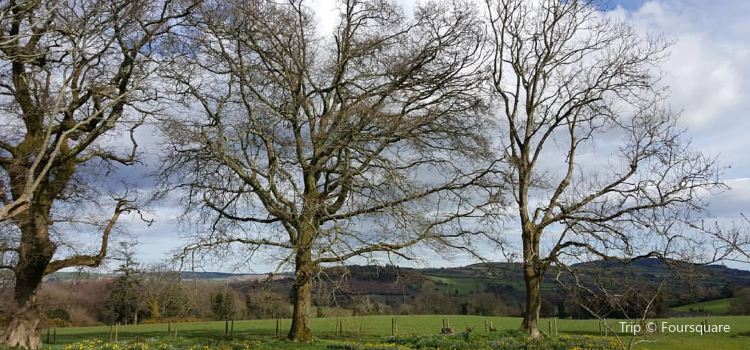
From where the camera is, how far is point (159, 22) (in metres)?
16.8

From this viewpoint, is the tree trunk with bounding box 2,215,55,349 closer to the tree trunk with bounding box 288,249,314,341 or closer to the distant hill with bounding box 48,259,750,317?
the distant hill with bounding box 48,259,750,317

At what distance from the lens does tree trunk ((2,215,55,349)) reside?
1661 centimetres

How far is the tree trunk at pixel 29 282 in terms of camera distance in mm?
16609

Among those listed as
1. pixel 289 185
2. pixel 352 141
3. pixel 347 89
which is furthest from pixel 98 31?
pixel 347 89

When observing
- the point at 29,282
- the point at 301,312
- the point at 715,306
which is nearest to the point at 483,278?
the point at 301,312

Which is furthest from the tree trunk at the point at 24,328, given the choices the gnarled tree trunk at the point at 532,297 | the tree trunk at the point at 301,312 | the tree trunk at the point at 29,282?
the gnarled tree trunk at the point at 532,297

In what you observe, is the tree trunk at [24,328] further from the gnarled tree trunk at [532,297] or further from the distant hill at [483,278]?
the gnarled tree trunk at [532,297]

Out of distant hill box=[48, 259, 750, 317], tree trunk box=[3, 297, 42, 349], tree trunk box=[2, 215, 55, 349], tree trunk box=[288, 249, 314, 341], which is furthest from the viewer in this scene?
tree trunk box=[288, 249, 314, 341]

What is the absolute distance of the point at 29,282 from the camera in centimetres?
1745

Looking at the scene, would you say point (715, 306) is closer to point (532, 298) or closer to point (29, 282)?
point (532, 298)

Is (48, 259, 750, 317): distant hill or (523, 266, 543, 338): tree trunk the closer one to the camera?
(48, 259, 750, 317): distant hill

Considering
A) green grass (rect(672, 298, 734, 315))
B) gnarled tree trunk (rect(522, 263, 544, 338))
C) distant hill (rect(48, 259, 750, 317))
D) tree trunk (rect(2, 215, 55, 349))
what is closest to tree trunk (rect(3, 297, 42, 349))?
tree trunk (rect(2, 215, 55, 349))

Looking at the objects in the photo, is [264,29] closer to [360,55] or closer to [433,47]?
[360,55]

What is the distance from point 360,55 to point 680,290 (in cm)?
1149
